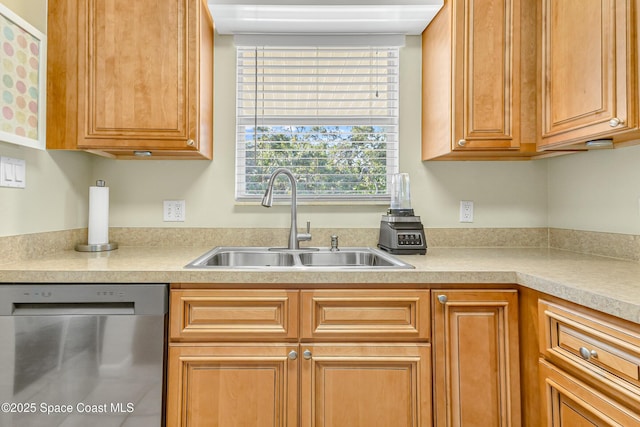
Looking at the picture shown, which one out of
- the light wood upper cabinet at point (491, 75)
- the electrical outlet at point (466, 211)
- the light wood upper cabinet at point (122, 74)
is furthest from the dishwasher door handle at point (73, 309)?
the electrical outlet at point (466, 211)

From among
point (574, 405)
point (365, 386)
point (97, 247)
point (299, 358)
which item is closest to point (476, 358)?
point (574, 405)

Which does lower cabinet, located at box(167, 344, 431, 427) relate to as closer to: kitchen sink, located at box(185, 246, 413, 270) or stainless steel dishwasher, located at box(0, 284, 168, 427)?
stainless steel dishwasher, located at box(0, 284, 168, 427)

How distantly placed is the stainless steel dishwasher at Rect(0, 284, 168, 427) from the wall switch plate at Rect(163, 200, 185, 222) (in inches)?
29.8

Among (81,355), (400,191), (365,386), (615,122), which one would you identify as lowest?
(365,386)

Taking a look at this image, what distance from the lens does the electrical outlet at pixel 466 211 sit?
2.06 meters

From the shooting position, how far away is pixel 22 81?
1.47 m

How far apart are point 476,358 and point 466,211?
3.11 ft

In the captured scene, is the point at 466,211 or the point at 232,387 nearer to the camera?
the point at 232,387

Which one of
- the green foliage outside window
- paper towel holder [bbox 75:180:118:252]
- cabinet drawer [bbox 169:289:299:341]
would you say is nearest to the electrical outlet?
the green foliage outside window

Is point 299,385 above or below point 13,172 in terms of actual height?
below

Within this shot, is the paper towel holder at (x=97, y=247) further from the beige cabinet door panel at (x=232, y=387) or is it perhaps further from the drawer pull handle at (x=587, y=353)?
the drawer pull handle at (x=587, y=353)

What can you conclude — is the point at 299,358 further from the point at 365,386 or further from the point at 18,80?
the point at 18,80

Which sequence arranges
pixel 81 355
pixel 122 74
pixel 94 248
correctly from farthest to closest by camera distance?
pixel 94 248 < pixel 122 74 < pixel 81 355

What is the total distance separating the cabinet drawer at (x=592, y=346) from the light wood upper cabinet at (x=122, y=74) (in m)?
1.58
